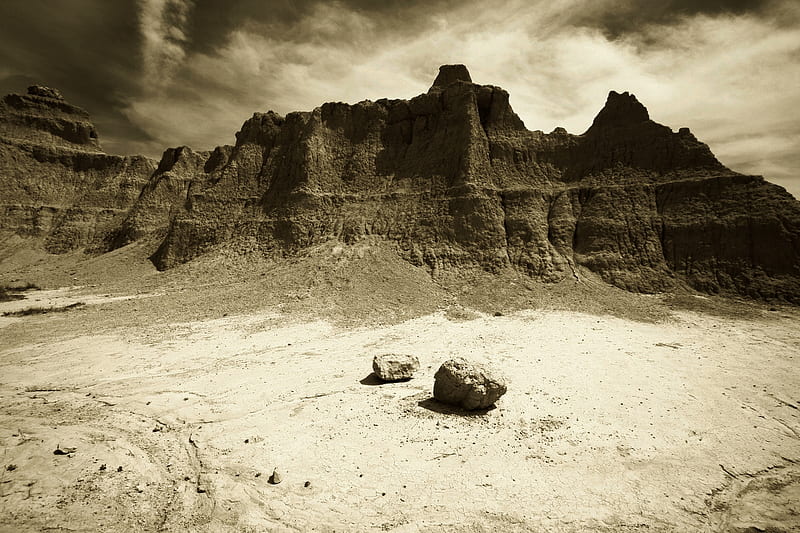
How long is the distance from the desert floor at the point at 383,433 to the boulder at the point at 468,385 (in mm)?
486

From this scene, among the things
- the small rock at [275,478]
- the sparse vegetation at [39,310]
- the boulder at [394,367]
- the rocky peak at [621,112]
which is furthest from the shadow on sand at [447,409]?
the rocky peak at [621,112]

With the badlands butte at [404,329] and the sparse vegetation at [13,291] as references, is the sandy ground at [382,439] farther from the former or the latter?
the sparse vegetation at [13,291]

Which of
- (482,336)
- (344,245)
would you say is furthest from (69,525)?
(344,245)

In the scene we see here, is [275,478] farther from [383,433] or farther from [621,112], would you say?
[621,112]

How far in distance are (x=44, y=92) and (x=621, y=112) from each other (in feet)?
245

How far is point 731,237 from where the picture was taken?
24938 mm

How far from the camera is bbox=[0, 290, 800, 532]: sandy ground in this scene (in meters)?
6.20

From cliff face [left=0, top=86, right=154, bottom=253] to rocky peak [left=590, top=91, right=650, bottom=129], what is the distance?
52840 millimetres

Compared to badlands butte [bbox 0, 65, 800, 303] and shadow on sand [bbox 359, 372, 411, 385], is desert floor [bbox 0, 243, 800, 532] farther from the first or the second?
badlands butte [bbox 0, 65, 800, 303]

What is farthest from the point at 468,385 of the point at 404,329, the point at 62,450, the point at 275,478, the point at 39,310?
the point at 39,310

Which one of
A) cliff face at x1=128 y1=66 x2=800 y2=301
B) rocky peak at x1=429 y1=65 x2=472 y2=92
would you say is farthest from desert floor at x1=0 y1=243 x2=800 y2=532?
rocky peak at x1=429 y1=65 x2=472 y2=92

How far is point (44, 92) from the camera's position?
2064 inches

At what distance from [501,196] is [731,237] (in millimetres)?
15797

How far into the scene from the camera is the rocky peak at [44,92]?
5172cm
